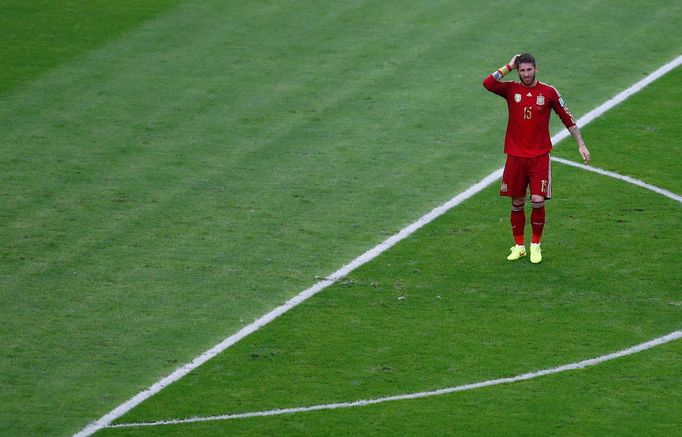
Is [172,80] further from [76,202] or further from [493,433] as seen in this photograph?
[493,433]

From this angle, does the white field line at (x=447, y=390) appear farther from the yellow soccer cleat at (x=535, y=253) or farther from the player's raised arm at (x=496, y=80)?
the player's raised arm at (x=496, y=80)

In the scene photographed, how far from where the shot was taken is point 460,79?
1983cm

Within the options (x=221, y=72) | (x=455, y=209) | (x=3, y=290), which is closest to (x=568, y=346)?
(x=455, y=209)

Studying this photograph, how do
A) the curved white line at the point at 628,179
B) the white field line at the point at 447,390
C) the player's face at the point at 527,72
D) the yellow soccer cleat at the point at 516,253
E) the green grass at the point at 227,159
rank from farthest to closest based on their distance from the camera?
the curved white line at the point at 628,179 < the yellow soccer cleat at the point at 516,253 < the player's face at the point at 527,72 < the green grass at the point at 227,159 < the white field line at the point at 447,390

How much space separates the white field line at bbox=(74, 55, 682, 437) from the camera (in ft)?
36.7

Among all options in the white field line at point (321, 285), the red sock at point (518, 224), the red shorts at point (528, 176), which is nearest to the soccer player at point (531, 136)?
the red shorts at point (528, 176)

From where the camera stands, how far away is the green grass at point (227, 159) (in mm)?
12773

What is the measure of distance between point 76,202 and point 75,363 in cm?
410

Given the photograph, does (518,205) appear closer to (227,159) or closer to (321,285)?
(321,285)

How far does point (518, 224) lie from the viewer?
1416 centimetres

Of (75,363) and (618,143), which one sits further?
(618,143)

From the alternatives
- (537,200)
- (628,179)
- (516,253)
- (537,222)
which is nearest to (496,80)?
(537,200)

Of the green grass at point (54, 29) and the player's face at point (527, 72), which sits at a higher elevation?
the player's face at point (527, 72)

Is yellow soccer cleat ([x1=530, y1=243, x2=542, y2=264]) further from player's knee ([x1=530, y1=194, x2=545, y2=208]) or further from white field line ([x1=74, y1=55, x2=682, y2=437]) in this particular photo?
white field line ([x1=74, y1=55, x2=682, y2=437])
